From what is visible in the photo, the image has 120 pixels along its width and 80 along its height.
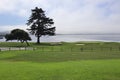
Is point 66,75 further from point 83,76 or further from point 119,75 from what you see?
point 119,75

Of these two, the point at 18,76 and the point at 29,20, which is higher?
the point at 29,20

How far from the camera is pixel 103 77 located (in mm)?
16531

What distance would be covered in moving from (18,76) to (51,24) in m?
60.5

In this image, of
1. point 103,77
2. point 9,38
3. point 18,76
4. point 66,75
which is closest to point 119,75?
point 103,77

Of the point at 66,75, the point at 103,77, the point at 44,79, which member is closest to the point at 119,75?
the point at 103,77

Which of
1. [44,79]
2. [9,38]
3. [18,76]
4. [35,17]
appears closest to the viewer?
[44,79]

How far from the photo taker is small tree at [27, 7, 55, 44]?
75.3 meters

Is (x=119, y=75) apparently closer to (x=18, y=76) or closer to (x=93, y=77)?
(x=93, y=77)

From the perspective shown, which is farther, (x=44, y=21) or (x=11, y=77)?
(x=44, y=21)

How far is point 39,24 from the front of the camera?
248 feet

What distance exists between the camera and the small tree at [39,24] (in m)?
75.3

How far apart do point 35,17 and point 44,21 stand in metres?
3.35

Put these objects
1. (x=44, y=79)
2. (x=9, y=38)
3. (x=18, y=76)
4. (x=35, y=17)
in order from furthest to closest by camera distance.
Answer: (x=35, y=17), (x=9, y=38), (x=18, y=76), (x=44, y=79)

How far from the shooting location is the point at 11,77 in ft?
53.6
